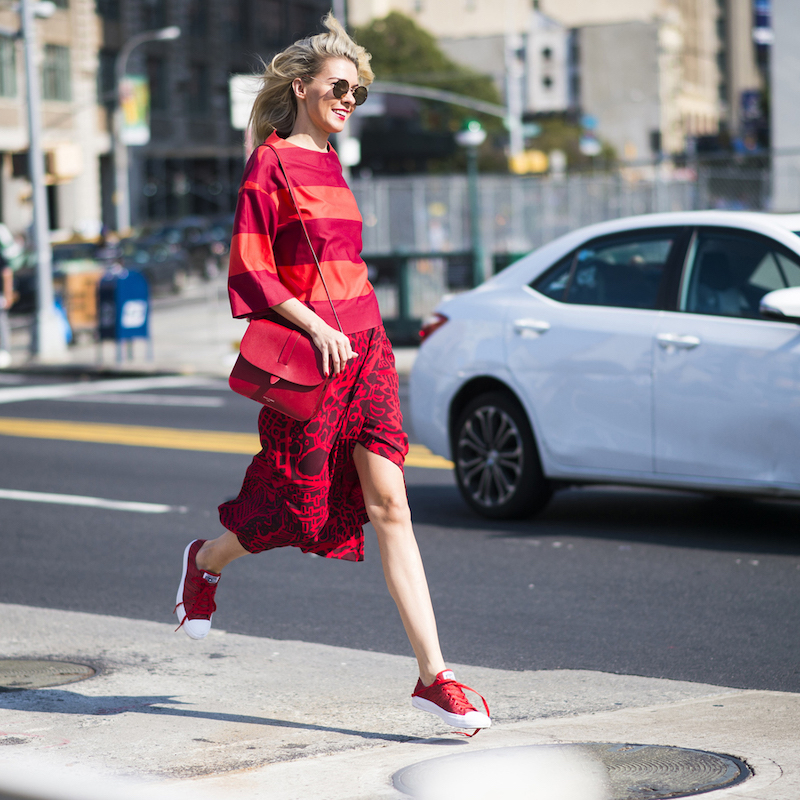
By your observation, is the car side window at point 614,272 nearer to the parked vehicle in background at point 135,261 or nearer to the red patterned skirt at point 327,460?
the red patterned skirt at point 327,460

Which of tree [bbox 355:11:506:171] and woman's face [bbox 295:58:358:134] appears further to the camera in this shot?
tree [bbox 355:11:506:171]

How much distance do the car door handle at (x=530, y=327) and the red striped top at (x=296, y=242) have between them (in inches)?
137

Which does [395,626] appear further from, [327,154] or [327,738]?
[327,154]

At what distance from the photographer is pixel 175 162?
2640 inches

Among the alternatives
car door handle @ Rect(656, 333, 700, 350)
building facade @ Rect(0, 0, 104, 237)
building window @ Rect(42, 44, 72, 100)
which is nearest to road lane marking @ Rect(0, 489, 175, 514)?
car door handle @ Rect(656, 333, 700, 350)

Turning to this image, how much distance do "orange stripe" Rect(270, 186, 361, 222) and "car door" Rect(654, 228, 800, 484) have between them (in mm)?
3157

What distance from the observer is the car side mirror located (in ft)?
20.5

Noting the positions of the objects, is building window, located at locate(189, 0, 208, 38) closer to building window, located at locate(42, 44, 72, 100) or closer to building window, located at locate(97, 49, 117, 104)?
building window, located at locate(97, 49, 117, 104)

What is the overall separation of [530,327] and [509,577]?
1603 mm

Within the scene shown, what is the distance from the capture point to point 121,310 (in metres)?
20.1

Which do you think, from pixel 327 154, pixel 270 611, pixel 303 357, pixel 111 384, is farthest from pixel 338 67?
pixel 111 384

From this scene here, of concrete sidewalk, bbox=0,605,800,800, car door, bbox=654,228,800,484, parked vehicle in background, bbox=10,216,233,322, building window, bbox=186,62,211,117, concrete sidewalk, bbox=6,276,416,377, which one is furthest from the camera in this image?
building window, bbox=186,62,211,117

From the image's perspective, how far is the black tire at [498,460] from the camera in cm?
743

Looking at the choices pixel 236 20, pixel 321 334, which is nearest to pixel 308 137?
pixel 321 334
